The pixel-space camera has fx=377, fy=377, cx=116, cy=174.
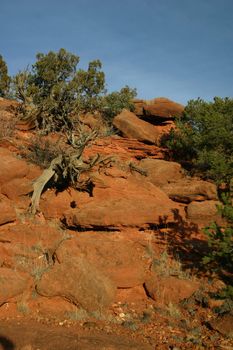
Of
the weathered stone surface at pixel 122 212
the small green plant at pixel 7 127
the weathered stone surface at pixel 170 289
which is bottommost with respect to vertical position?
the weathered stone surface at pixel 170 289

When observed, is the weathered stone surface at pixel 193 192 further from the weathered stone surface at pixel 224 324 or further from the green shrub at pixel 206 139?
the weathered stone surface at pixel 224 324

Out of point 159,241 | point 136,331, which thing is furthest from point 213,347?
point 159,241

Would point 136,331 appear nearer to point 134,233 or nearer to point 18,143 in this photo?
point 134,233

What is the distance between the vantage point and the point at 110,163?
14.3 m

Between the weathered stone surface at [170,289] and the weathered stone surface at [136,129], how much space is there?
10.5 m

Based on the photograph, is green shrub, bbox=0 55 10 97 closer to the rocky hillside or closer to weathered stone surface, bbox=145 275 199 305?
the rocky hillside

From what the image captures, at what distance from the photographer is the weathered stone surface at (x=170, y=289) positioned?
26.3 feet

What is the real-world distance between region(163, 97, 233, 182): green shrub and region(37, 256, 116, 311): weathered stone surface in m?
7.60

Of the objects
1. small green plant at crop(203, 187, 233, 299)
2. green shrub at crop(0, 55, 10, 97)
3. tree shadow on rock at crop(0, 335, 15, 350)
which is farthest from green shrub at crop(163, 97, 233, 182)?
green shrub at crop(0, 55, 10, 97)

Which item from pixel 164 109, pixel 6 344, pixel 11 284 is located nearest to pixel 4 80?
pixel 164 109

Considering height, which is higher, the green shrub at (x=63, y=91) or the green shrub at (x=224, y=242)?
the green shrub at (x=63, y=91)

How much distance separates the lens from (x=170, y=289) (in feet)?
26.8

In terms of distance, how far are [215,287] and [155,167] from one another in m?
7.28

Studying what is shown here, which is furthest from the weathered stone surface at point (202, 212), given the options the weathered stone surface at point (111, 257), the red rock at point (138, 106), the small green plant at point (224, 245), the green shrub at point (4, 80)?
the green shrub at point (4, 80)
